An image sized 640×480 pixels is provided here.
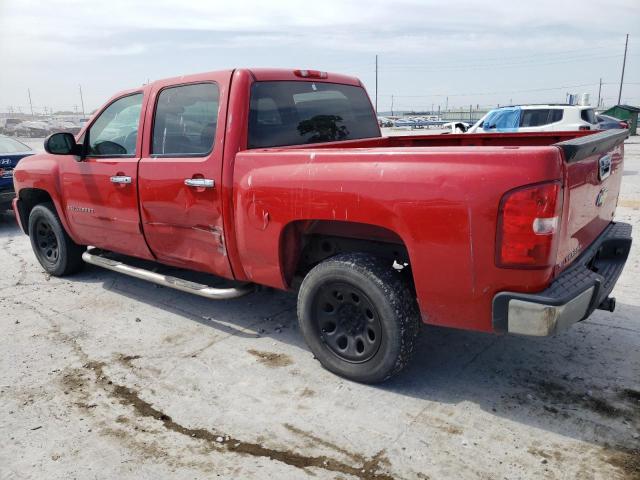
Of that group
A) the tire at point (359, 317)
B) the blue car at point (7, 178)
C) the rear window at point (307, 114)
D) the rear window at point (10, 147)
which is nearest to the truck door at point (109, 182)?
the rear window at point (307, 114)

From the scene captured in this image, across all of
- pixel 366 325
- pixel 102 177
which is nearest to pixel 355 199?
pixel 366 325

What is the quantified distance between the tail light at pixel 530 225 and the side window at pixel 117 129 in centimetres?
311

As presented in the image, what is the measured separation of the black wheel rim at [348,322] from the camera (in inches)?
124

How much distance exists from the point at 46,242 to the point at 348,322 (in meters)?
4.09

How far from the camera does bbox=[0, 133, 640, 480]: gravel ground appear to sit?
8.39ft

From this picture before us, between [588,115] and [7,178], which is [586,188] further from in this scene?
[588,115]

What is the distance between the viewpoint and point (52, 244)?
Answer: 5.75 m

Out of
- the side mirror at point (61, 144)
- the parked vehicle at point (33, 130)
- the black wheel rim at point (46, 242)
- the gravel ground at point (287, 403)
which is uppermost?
the side mirror at point (61, 144)

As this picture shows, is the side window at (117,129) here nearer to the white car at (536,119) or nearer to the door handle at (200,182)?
the door handle at (200,182)

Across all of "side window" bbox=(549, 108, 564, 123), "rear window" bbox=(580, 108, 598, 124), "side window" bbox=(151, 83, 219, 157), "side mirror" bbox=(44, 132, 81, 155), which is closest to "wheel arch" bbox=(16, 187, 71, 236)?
"side mirror" bbox=(44, 132, 81, 155)

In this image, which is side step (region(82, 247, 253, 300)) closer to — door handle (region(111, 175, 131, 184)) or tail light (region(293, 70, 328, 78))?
door handle (region(111, 175, 131, 184))

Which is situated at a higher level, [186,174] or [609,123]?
[186,174]

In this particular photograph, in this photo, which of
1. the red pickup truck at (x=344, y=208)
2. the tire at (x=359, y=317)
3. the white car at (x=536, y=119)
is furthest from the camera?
the white car at (x=536, y=119)

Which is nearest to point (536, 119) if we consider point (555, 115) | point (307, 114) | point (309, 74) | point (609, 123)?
point (555, 115)
